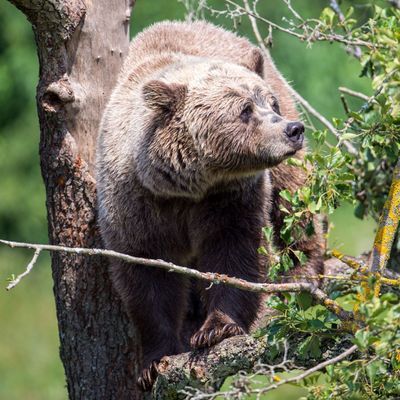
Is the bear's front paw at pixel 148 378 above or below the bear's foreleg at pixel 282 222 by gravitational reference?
below

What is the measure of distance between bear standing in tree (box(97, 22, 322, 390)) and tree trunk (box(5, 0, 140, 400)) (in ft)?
0.64

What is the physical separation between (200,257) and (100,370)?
1020mm

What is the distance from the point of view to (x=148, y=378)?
4.98 m

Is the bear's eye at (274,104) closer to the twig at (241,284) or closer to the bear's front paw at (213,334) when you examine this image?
the bear's front paw at (213,334)

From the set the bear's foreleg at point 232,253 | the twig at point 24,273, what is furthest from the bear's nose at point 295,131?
the twig at point 24,273

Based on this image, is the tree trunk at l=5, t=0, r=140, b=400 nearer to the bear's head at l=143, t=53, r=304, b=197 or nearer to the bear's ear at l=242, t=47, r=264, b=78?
the bear's head at l=143, t=53, r=304, b=197

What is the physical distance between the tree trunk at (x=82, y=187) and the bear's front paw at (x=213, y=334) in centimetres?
92

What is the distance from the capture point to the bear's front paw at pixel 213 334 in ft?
15.0

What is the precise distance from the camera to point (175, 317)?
17.2 ft

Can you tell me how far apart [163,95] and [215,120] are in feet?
1.03

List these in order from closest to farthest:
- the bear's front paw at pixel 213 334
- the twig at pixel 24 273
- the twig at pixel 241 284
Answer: the twig at pixel 24 273
the twig at pixel 241 284
the bear's front paw at pixel 213 334

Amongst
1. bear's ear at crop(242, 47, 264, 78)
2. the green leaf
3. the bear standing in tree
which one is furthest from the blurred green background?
the green leaf

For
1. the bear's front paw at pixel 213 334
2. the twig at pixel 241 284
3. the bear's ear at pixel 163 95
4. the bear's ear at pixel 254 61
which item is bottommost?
the bear's front paw at pixel 213 334

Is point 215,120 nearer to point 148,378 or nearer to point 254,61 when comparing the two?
point 254,61
